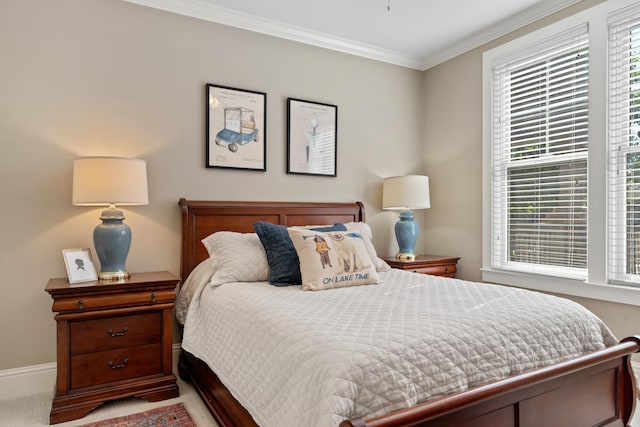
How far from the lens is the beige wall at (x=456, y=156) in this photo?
3.74 meters

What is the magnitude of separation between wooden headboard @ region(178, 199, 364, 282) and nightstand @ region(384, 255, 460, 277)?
68cm

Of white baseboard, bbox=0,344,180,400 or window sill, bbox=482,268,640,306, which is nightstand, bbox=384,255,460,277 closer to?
window sill, bbox=482,268,640,306

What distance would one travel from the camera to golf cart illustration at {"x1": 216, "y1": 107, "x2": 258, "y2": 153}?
3.19 meters

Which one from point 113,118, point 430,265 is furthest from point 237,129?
point 430,265

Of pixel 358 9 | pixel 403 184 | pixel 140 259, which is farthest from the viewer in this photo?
pixel 403 184

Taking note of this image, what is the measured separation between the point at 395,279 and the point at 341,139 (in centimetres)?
160

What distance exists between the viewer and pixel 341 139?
12.4 feet

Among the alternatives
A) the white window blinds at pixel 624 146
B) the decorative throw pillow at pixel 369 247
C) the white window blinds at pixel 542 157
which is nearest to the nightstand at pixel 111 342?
the decorative throw pillow at pixel 369 247

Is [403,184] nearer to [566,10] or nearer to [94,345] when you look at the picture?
[566,10]

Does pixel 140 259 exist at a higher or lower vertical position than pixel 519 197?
lower

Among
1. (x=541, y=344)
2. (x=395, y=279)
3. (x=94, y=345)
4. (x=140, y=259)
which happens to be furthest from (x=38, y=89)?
(x=541, y=344)

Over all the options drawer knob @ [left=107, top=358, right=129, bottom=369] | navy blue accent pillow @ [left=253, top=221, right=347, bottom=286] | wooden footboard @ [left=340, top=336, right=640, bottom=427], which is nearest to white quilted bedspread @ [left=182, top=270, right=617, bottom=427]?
wooden footboard @ [left=340, top=336, right=640, bottom=427]

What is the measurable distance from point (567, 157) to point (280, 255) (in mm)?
2268

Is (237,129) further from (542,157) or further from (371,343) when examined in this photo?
(542,157)
